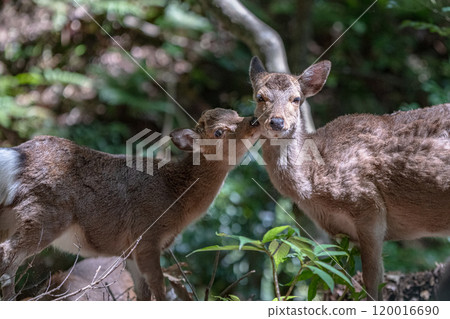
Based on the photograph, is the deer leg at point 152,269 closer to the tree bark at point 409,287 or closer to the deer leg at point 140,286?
the deer leg at point 140,286

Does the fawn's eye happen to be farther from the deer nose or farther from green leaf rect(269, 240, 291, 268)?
green leaf rect(269, 240, 291, 268)

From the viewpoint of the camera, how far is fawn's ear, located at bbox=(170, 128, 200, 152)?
4537mm

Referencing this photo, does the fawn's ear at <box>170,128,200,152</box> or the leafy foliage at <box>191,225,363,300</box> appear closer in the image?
the leafy foliage at <box>191,225,363,300</box>

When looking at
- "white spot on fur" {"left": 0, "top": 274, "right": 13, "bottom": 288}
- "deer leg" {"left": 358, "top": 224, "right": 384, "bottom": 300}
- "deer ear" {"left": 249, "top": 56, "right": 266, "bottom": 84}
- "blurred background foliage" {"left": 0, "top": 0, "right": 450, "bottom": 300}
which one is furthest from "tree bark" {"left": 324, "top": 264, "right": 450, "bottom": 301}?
"white spot on fur" {"left": 0, "top": 274, "right": 13, "bottom": 288}

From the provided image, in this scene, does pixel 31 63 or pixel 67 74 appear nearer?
pixel 67 74

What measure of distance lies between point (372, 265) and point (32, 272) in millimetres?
2812

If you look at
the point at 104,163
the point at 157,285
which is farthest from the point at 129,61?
the point at 157,285

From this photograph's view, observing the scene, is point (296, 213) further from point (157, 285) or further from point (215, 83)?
point (215, 83)

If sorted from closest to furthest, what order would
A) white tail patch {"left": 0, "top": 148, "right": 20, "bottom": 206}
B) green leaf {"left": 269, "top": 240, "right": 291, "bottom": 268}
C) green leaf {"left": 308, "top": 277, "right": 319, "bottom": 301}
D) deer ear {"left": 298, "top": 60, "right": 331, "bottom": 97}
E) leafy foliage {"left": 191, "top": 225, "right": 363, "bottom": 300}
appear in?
leafy foliage {"left": 191, "top": 225, "right": 363, "bottom": 300}, green leaf {"left": 269, "top": 240, "right": 291, "bottom": 268}, green leaf {"left": 308, "top": 277, "right": 319, "bottom": 301}, white tail patch {"left": 0, "top": 148, "right": 20, "bottom": 206}, deer ear {"left": 298, "top": 60, "right": 331, "bottom": 97}

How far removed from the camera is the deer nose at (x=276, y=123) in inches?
168

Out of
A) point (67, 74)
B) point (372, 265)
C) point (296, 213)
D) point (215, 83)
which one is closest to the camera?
point (372, 265)

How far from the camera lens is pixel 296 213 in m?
5.41

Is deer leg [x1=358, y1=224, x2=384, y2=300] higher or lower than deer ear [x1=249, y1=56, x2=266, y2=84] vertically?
lower

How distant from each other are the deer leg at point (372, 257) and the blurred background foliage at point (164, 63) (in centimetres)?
353
